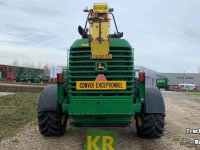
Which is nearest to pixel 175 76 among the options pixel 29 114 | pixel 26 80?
pixel 26 80

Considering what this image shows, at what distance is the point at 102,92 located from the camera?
5.43 m

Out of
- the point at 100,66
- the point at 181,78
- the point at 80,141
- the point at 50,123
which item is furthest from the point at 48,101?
the point at 181,78

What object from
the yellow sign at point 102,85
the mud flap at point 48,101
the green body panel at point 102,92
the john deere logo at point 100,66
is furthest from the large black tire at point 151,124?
the mud flap at point 48,101

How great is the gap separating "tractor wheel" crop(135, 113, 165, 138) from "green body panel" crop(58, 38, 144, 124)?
0.47 metres

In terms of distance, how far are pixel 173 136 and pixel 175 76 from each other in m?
93.8

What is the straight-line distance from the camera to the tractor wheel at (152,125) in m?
5.97

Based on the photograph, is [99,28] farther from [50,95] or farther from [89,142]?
[89,142]

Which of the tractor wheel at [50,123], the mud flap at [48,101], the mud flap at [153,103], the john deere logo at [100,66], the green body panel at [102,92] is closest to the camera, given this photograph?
the green body panel at [102,92]

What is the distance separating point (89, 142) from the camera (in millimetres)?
5965

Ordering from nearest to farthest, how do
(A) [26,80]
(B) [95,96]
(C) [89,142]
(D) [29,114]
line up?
(B) [95,96] < (C) [89,142] < (D) [29,114] < (A) [26,80]

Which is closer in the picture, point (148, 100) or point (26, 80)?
point (148, 100)

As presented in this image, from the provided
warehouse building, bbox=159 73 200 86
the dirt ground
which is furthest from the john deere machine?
warehouse building, bbox=159 73 200 86

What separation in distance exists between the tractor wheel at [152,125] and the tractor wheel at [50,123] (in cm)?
212

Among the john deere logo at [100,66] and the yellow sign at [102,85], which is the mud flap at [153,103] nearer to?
the yellow sign at [102,85]
